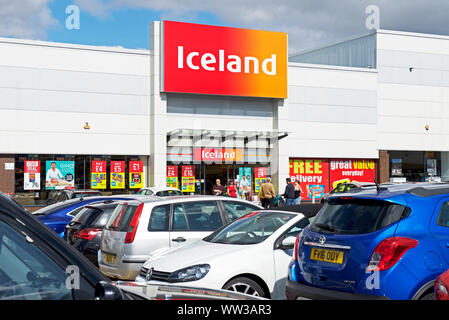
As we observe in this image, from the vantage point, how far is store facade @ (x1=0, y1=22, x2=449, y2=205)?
25391mm

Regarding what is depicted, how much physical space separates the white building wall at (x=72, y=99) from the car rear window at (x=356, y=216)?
2142cm

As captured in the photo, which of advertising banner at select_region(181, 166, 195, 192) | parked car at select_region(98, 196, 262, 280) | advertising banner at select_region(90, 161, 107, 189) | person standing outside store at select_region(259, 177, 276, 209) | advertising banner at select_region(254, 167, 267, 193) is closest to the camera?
parked car at select_region(98, 196, 262, 280)

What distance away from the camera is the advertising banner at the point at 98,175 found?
26.1 meters

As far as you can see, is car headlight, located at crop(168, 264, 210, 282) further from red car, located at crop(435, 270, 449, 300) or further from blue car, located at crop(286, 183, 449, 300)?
red car, located at crop(435, 270, 449, 300)

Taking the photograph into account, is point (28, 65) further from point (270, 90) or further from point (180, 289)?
point (180, 289)

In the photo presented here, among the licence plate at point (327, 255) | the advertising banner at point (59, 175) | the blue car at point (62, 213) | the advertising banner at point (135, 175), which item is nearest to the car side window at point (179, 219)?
the blue car at point (62, 213)

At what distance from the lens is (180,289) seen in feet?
11.6

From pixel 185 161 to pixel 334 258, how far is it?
73.5 feet

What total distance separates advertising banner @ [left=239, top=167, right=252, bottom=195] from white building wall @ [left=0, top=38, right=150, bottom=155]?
17.4 feet

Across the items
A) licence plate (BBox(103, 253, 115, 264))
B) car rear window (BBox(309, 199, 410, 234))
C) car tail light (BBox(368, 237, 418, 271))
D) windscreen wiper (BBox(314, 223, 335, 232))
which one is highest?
car rear window (BBox(309, 199, 410, 234))

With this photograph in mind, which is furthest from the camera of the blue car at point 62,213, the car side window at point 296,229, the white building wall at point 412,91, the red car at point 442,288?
the white building wall at point 412,91

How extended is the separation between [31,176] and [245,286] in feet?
66.1

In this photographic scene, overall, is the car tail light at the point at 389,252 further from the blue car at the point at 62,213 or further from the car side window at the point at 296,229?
the blue car at the point at 62,213

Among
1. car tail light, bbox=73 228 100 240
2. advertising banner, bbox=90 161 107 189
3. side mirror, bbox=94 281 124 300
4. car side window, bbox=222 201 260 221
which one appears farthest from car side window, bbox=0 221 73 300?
advertising banner, bbox=90 161 107 189
